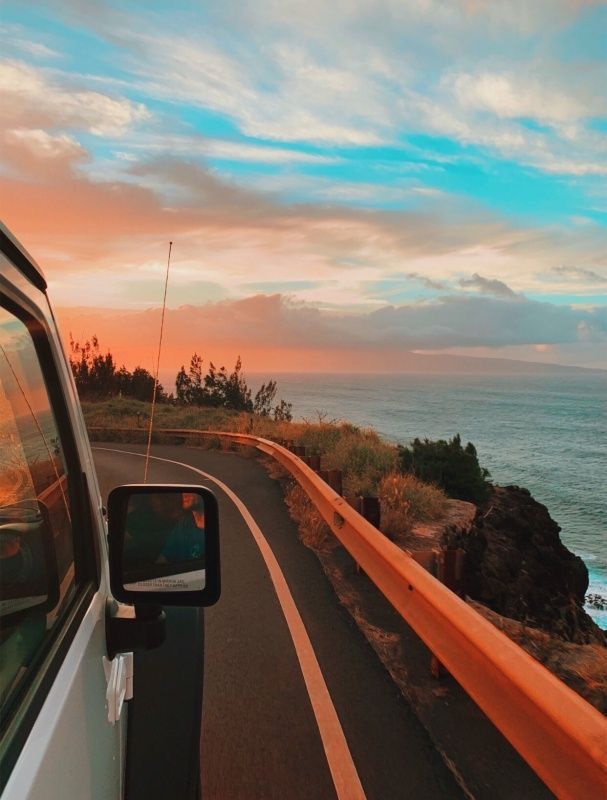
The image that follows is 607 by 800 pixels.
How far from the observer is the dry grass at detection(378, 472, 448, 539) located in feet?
28.8

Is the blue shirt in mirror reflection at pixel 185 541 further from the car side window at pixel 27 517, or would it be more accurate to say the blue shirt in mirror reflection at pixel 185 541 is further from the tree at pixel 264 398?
the tree at pixel 264 398

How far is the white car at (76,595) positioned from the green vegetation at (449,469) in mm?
10816

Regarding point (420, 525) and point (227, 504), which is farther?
point (227, 504)

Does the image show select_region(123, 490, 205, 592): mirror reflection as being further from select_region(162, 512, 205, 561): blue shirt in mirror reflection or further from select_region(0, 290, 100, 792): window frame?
select_region(0, 290, 100, 792): window frame

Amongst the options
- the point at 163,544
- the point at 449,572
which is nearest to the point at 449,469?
the point at 449,572

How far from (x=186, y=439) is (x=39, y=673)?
71.0ft

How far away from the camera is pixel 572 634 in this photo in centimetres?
708

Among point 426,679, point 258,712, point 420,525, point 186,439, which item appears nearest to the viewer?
point 258,712

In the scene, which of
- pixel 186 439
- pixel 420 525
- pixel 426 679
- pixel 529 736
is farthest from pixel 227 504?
pixel 186 439

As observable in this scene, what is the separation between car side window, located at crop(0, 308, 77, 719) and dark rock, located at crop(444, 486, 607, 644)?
412 centimetres

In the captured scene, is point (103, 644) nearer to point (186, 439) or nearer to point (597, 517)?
point (186, 439)

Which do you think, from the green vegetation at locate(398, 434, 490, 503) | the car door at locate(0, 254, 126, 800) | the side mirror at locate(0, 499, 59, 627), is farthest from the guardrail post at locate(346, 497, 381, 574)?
the green vegetation at locate(398, 434, 490, 503)

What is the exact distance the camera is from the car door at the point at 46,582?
1211mm

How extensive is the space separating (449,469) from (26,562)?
12.4 metres
